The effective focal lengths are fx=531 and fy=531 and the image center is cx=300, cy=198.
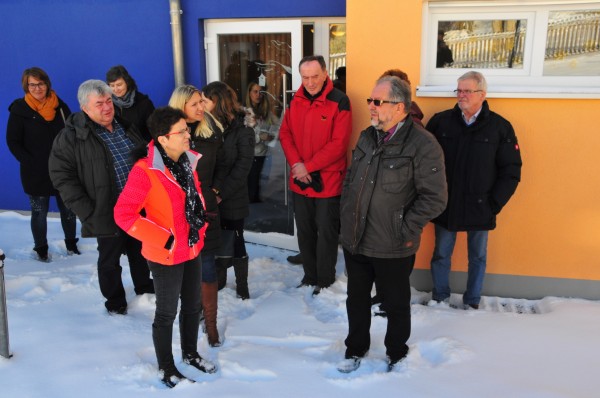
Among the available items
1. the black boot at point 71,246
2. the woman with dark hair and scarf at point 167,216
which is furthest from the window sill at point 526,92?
the black boot at point 71,246

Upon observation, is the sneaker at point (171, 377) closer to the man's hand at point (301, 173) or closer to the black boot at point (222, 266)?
the black boot at point (222, 266)

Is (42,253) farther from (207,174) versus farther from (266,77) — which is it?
(266,77)

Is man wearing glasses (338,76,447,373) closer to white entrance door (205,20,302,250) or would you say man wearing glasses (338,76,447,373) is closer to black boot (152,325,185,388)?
black boot (152,325,185,388)

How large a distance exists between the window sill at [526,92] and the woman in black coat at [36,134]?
353 cm

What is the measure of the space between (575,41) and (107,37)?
186 inches

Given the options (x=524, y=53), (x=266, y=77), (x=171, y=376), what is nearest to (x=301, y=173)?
(x=266, y=77)

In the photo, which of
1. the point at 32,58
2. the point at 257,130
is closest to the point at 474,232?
the point at 257,130

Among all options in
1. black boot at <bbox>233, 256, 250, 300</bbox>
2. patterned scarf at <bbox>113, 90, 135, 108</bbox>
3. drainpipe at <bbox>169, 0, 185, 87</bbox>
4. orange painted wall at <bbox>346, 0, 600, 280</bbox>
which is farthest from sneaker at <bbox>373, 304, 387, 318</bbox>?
drainpipe at <bbox>169, 0, 185, 87</bbox>

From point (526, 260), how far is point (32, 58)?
5.79 meters

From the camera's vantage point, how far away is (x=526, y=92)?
166 inches

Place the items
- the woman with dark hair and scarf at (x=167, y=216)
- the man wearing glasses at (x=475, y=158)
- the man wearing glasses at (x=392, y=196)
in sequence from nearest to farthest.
Result: the woman with dark hair and scarf at (x=167, y=216)
the man wearing glasses at (x=392, y=196)
the man wearing glasses at (x=475, y=158)

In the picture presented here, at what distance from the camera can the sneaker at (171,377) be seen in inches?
124

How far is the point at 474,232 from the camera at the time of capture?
166 inches

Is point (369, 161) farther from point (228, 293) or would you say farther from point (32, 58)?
point (32, 58)
